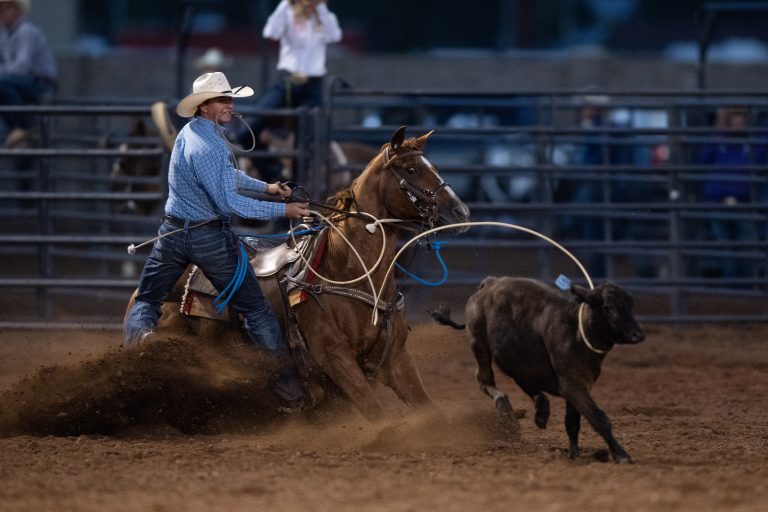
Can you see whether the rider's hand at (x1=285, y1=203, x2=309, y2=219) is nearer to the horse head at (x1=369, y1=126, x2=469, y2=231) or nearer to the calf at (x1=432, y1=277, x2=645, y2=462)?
the horse head at (x1=369, y1=126, x2=469, y2=231)

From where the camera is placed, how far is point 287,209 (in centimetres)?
652

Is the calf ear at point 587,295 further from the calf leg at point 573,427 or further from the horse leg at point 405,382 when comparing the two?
the horse leg at point 405,382

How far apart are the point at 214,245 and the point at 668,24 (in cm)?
1823

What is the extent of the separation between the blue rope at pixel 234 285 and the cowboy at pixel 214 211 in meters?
0.02

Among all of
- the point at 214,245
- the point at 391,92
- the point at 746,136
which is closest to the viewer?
the point at 214,245

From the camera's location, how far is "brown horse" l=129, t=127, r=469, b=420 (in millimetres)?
6605

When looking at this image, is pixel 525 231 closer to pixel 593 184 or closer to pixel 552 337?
pixel 552 337

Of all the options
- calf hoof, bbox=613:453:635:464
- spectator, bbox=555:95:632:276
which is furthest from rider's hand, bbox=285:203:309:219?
spectator, bbox=555:95:632:276

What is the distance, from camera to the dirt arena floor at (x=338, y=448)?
16.6 feet

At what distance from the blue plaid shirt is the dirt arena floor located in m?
0.79

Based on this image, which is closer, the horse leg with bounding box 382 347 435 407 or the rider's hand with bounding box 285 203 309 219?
the rider's hand with bounding box 285 203 309 219

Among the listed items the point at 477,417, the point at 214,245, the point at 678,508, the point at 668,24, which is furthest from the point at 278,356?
the point at 668,24

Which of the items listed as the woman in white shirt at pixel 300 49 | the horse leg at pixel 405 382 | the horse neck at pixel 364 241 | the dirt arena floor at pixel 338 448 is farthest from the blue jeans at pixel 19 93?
the horse leg at pixel 405 382

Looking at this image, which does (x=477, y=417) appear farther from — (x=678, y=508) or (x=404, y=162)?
(x=678, y=508)
